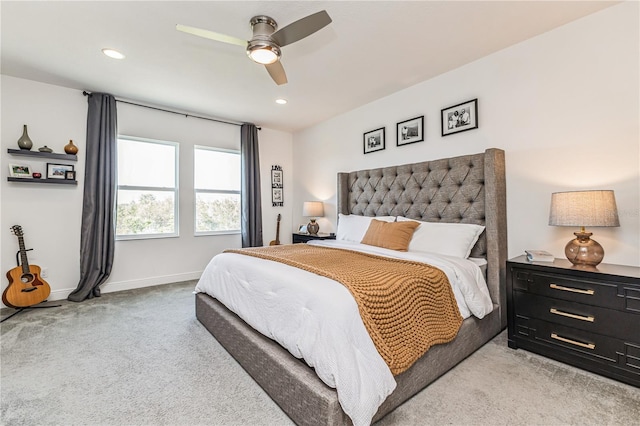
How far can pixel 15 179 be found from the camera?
3178mm

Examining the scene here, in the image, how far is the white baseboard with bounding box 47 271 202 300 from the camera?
11.5 ft

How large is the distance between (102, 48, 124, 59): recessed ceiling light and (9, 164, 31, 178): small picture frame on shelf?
5.63 ft

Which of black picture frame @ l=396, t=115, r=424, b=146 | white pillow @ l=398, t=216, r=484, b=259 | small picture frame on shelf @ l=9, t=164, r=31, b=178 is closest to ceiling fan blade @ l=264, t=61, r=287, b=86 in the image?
black picture frame @ l=396, t=115, r=424, b=146

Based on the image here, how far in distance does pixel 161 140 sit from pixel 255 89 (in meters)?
1.70

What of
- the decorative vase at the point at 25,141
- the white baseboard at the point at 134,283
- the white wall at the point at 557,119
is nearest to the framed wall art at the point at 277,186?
the white baseboard at the point at 134,283

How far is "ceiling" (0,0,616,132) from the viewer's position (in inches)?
82.4

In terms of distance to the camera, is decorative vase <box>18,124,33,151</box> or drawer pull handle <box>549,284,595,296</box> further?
decorative vase <box>18,124,33,151</box>

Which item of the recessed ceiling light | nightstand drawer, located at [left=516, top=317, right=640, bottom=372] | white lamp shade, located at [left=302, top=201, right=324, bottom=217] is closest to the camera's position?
nightstand drawer, located at [left=516, top=317, right=640, bottom=372]

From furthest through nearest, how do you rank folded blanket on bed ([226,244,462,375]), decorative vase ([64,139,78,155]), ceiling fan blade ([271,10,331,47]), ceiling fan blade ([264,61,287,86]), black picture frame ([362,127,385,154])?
black picture frame ([362,127,385,154])
decorative vase ([64,139,78,155])
ceiling fan blade ([264,61,287,86])
ceiling fan blade ([271,10,331,47])
folded blanket on bed ([226,244,462,375])

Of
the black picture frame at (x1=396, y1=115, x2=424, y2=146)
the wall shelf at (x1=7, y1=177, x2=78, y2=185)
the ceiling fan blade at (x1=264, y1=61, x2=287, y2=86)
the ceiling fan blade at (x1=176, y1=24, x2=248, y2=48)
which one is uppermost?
the ceiling fan blade at (x1=176, y1=24, x2=248, y2=48)

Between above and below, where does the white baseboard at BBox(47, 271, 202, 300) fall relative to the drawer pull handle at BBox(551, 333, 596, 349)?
below

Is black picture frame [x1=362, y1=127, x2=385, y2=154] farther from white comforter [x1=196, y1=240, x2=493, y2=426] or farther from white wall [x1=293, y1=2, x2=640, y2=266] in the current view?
white comforter [x1=196, y1=240, x2=493, y2=426]

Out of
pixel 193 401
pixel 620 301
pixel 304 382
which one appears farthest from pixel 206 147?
pixel 620 301

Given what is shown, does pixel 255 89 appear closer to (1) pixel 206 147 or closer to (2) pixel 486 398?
(1) pixel 206 147
